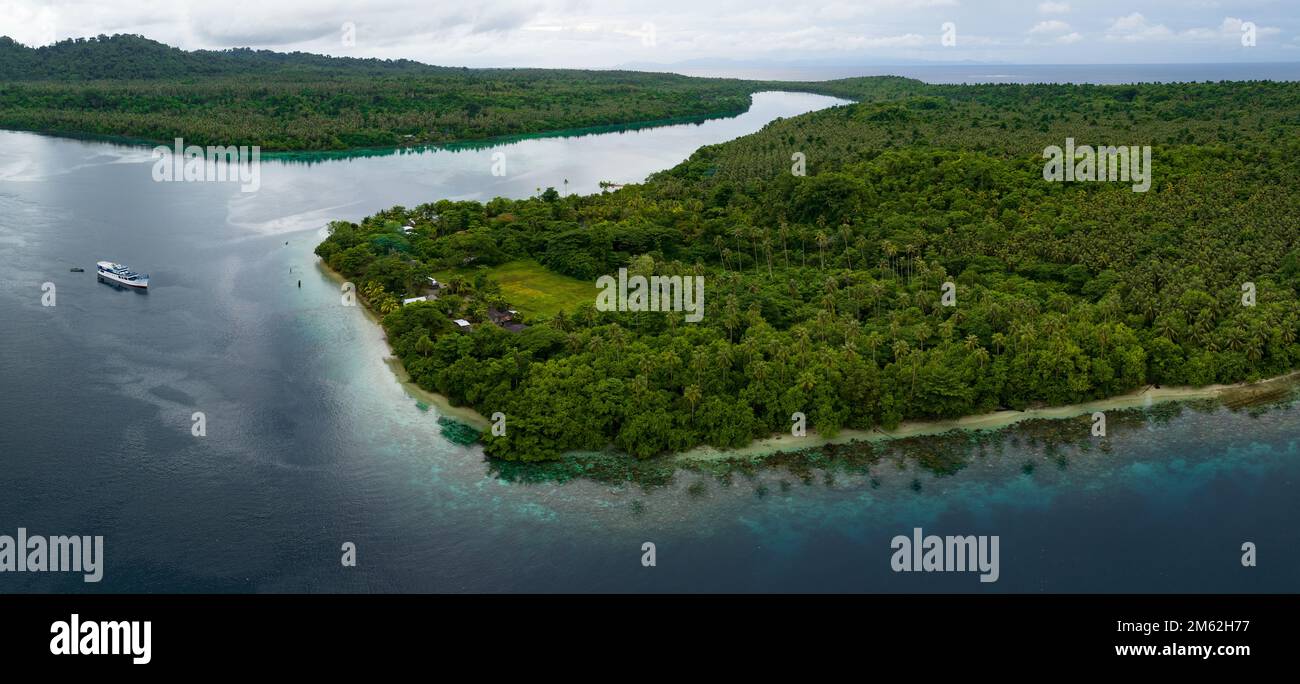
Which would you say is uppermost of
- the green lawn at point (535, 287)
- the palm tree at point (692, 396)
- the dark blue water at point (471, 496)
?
the green lawn at point (535, 287)

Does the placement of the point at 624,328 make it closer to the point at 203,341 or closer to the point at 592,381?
the point at 592,381

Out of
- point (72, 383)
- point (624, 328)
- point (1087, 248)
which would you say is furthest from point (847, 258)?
point (72, 383)

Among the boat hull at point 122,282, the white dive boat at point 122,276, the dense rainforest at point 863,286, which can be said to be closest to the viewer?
the dense rainforest at point 863,286

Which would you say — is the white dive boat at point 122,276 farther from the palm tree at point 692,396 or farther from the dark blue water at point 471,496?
the palm tree at point 692,396

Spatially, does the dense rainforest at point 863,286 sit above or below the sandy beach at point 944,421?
above

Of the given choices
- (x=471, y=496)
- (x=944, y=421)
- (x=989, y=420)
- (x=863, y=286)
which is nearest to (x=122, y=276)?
(x=471, y=496)

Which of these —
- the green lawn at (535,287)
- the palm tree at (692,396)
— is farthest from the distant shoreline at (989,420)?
the green lawn at (535,287)

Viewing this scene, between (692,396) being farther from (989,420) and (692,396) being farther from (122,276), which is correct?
(122,276)

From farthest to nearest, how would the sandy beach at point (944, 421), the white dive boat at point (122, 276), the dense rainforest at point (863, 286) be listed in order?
the white dive boat at point (122, 276), the dense rainforest at point (863, 286), the sandy beach at point (944, 421)
